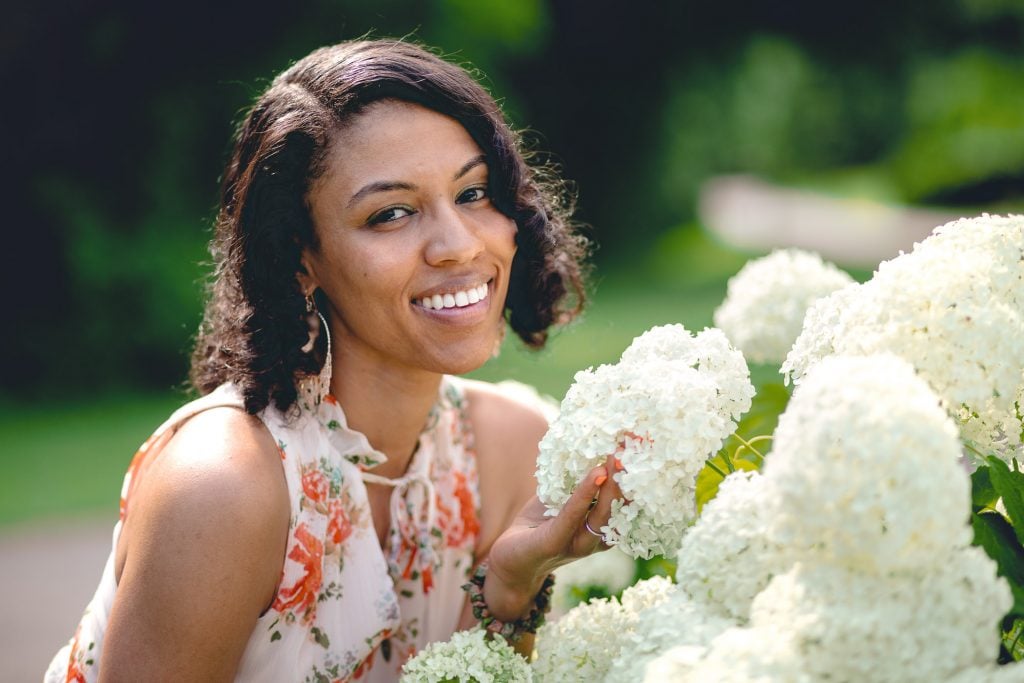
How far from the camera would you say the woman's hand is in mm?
1779

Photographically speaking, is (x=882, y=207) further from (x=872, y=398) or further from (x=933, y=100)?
(x=872, y=398)

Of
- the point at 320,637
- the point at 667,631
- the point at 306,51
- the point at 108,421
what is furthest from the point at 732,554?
the point at 306,51

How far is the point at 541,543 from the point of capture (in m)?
2.04

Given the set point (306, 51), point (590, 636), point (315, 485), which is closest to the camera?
point (590, 636)

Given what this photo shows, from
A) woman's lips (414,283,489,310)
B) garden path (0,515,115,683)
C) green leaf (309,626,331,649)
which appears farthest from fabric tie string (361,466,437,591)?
garden path (0,515,115,683)

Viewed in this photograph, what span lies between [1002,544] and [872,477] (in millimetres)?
465

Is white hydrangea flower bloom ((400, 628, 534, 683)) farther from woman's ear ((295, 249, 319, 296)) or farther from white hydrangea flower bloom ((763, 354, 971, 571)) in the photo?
woman's ear ((295, 249, 319, 296))

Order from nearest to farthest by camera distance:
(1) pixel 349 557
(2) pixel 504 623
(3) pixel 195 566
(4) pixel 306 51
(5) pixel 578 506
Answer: (5) pixel 578 506, (3) pixel 195 566, (2) pixel 504 623, (1) pixel 349 557, (4) pixel 306 51

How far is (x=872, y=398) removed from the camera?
1.28 metres

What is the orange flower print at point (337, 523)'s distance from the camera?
8.63 ft

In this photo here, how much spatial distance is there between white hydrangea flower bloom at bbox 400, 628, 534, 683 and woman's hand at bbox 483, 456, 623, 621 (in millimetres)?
195

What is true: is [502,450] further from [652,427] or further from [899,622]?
[899,622]

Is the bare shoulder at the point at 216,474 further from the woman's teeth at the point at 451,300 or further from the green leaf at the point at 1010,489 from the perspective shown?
the green leaf at the point at 1010,489

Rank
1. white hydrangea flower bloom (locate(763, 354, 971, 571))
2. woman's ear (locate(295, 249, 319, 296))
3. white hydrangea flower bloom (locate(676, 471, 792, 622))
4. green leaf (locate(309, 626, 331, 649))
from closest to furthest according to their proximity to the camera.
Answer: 1. white hydrangea flower bloom (locate(763, 354, 971, 571))
2. white hydrangea flower bloom (locate(676, 471, 792, 622))
3. green leaf (locate(309, 626, 331, 649))
4. woman's ear (locate(295, 249, 319, 296))
